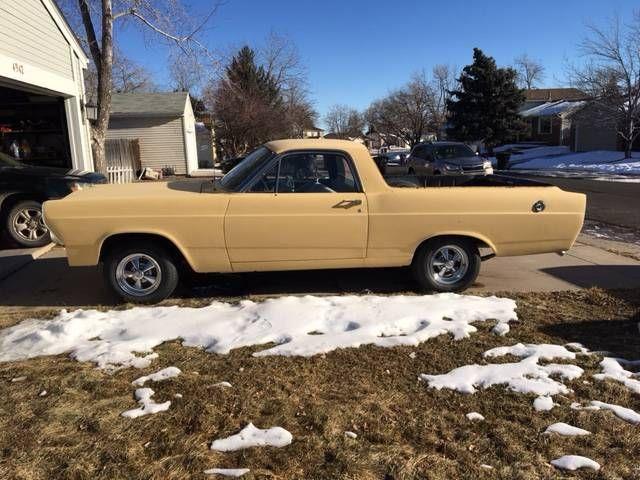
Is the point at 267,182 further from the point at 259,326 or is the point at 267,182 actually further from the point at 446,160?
the point at 446,160

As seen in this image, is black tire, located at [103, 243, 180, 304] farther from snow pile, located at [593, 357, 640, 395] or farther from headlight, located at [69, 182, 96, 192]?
snow pile, located at [593, 357, 640, 395]

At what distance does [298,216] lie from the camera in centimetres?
538

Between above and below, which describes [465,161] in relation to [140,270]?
above

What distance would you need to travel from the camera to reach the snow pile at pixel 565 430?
120 inches

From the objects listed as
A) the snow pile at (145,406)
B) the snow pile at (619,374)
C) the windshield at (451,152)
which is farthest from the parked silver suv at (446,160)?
the snow pile at (145,406)

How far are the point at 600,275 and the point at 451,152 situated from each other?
42.0 feet

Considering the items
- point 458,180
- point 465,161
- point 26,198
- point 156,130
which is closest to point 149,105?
point 156,130

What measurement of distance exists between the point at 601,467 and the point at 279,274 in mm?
4414

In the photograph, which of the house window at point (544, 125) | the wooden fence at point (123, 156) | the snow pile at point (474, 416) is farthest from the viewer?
the house window at point (544, 125)

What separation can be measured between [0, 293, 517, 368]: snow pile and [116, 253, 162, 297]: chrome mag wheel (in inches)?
10.5

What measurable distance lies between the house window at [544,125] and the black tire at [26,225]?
163ft

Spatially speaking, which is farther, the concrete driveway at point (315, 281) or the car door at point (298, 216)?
the concrete driveway at point (315, 281)

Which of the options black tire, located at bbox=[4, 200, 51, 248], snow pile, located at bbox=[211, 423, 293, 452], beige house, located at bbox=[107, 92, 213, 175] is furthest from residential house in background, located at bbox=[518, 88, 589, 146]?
snow pile, located at bbox=[211, 423, 293, 452]

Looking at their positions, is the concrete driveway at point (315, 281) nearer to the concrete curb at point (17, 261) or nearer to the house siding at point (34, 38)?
the concrete curb at point (17, 261)
